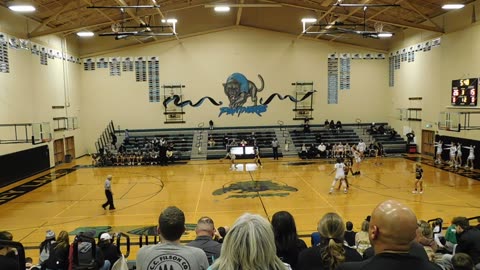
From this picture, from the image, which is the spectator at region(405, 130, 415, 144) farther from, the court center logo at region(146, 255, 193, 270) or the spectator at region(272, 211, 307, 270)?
the court center logo at region(146, 255, 193, 270)

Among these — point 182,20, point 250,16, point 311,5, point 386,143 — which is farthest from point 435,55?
Answer: point 182,20

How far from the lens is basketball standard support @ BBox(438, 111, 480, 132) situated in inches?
709

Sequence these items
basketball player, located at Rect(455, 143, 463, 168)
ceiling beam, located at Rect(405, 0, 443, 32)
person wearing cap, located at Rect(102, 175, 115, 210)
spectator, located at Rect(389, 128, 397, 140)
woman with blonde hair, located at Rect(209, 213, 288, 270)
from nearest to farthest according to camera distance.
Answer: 1. woman with blonde hair, located at Rect(209, 213, 288, 270)
2. person wearing cap, located at Rect(102, 175, 115, 210)
3. basketball player, located at Rect(455, 143, 463, 168)
4. ceiling beam, located at Rect(405, 0, 443, 32)
5. spectator, located at Rect(389, 128, 397, 140)

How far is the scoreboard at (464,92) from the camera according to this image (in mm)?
18016

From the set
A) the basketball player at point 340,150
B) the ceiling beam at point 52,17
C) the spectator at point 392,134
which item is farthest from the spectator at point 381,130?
the ceiling beam at point 52,17

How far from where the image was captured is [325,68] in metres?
27.6

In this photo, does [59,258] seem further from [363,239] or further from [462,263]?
[462,263]

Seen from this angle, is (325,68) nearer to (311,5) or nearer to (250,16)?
(250,16)

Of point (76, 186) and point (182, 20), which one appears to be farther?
point (182, 20)

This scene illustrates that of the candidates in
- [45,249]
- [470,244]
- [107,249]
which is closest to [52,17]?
[45,249]

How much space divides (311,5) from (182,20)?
10115 mm

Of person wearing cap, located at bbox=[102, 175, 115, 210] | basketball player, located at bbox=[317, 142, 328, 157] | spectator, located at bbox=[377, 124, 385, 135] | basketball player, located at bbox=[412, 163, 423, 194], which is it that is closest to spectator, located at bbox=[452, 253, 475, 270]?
basketball player, located at bbox=[412, 163, 423, 194]

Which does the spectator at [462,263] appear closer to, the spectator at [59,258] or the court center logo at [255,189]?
the spectator at [59,258]

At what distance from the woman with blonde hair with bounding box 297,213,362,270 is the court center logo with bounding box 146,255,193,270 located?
3.11 ft
